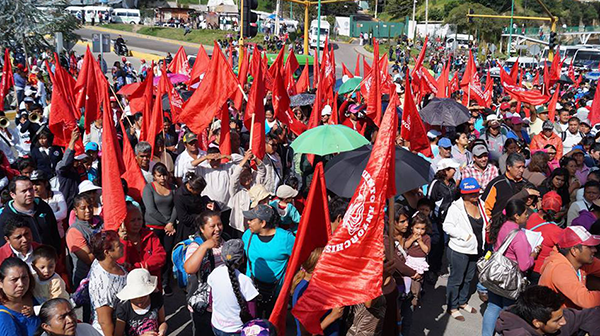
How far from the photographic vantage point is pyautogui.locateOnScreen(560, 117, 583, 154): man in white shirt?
10.5 meters

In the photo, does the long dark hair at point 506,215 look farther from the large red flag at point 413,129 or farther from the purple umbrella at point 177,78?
the purple umbrella at point 177,78

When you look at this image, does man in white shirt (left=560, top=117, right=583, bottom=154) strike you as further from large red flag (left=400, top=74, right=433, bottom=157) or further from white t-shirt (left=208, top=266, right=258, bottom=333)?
white t-shirt (left=208, top=266, right=258, bottom=333)

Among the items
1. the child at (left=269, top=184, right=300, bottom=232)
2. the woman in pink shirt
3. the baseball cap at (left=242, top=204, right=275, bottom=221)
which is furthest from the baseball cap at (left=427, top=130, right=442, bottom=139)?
the baseball cap at (left=242, top=204, right=275, bottom=221)

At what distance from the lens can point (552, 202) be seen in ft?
22.5

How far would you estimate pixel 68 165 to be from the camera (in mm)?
7016

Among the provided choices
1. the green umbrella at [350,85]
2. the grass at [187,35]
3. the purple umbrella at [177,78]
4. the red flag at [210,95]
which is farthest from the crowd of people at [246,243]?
the grass at [187,35]

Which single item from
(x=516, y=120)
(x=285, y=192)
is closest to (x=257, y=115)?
(x=285, y=192)

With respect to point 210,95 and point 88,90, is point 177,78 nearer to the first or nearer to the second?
point 88,90

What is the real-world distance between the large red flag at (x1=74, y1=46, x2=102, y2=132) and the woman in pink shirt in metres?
6.06

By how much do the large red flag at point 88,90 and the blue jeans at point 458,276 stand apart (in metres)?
5.66

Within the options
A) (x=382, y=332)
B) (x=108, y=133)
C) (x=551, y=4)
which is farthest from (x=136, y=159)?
(x=551, y=4)

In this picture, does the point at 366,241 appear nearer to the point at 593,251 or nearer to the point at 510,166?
the point at 593,251

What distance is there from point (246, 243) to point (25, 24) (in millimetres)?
24525

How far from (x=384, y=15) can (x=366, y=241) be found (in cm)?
8322
